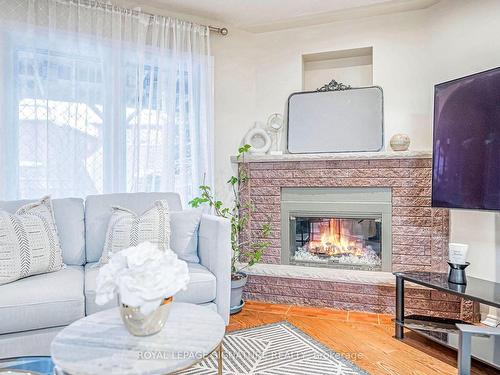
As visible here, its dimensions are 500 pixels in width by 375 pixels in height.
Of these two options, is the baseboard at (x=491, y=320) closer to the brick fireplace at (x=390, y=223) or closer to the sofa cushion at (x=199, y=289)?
the brick fireplace at (x=390, y=223)

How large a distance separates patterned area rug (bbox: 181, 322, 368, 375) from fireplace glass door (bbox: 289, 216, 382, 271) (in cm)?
87

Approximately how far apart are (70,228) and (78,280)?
0.51 meters

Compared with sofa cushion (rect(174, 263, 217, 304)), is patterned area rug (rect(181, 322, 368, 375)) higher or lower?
lower

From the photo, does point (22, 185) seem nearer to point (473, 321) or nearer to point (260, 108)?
point (260, 108)

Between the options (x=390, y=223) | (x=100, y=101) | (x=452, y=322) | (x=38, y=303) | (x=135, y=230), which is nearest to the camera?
(x=38, y=303)

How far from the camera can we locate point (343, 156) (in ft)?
10.0

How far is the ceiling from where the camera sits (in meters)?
3.04

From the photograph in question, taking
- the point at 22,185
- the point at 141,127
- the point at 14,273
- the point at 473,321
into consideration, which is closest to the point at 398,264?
the point at 473,321

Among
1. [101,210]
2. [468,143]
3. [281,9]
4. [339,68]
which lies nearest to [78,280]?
[101,210]

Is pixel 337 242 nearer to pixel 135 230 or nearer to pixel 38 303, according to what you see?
pixel 135 230

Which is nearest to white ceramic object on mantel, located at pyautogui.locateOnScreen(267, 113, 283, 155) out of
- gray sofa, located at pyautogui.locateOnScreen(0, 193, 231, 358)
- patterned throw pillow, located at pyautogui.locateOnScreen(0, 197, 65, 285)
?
gray sofa, located at pyautogui.locateOnScreen(0, 193, 231, 358)

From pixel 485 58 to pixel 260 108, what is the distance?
72.5 inches

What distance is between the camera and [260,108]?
3.61 metres

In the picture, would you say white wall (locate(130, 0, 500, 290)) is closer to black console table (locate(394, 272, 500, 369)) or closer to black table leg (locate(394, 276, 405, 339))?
black console table (locate(394, 272, 500, 369))
